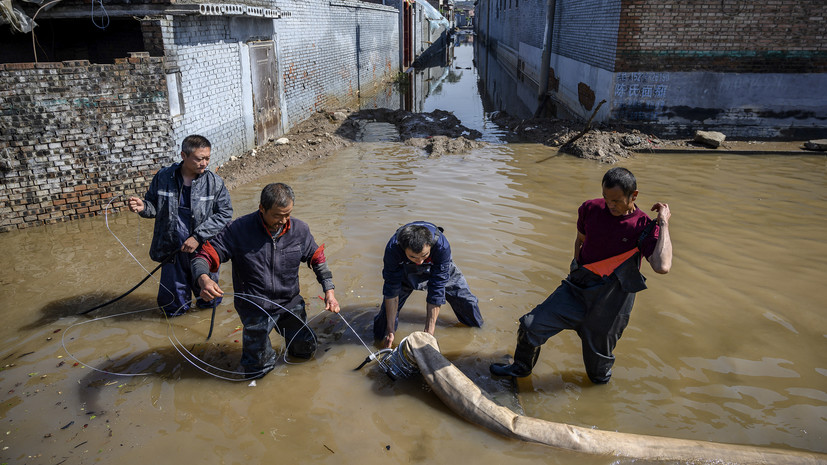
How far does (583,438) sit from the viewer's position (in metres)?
3.32

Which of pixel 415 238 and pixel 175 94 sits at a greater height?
pixel 175 94

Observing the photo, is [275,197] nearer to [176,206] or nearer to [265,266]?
[265,266]

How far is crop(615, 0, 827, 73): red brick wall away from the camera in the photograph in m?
11.1

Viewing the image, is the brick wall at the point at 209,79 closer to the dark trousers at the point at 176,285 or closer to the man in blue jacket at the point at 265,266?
the dark trousers at the point at 176,285

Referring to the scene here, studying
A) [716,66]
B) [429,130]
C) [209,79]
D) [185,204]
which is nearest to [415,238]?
[185,204]

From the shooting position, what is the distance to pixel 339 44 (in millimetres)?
17750

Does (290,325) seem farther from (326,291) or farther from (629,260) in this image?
(629,260)

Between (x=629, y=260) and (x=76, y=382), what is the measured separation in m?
4.19

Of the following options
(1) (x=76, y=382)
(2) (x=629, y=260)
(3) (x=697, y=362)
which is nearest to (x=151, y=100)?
(1) (x=76, y=382)

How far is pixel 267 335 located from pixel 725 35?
38.5 ft

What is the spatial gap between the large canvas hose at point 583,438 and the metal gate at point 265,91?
28.7 feet

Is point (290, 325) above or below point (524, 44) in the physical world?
below

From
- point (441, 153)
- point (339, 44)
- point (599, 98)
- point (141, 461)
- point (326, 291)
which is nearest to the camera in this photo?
point (141, 461)

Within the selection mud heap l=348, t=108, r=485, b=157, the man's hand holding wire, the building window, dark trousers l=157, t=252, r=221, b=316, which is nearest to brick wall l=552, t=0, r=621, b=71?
mud heap l=348, t=108, r=485, b=157
